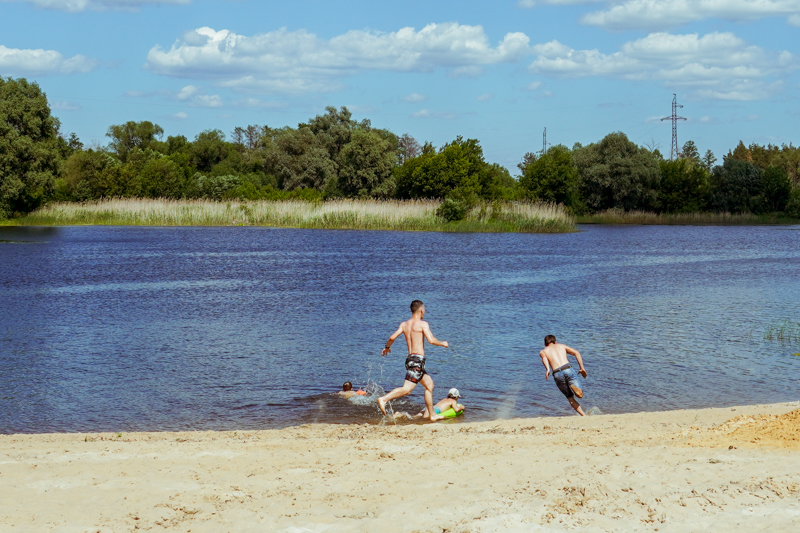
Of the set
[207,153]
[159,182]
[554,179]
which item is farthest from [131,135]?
[554,179]

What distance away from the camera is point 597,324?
68.6 ft

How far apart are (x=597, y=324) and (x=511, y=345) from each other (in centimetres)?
411

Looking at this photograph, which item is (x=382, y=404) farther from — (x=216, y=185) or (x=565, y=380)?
(x=216, y=185)

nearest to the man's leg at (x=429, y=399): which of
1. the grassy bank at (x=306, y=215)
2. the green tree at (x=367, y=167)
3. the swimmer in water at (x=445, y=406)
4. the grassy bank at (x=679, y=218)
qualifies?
the swimmer in water at (x=445, y=406)

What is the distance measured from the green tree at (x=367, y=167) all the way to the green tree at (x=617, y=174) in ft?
67.9

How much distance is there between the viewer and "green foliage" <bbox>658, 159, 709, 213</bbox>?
293 feet

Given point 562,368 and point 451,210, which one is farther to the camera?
point 451,210

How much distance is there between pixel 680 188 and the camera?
89.8 m

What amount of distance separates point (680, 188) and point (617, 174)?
393 inches

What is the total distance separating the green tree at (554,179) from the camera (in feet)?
271

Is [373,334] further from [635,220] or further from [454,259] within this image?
[635,220]

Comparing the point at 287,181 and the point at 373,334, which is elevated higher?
the point at 287,181

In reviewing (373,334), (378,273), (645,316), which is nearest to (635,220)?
(378,273)

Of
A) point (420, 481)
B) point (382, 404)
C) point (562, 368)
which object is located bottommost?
point (382, 404)
